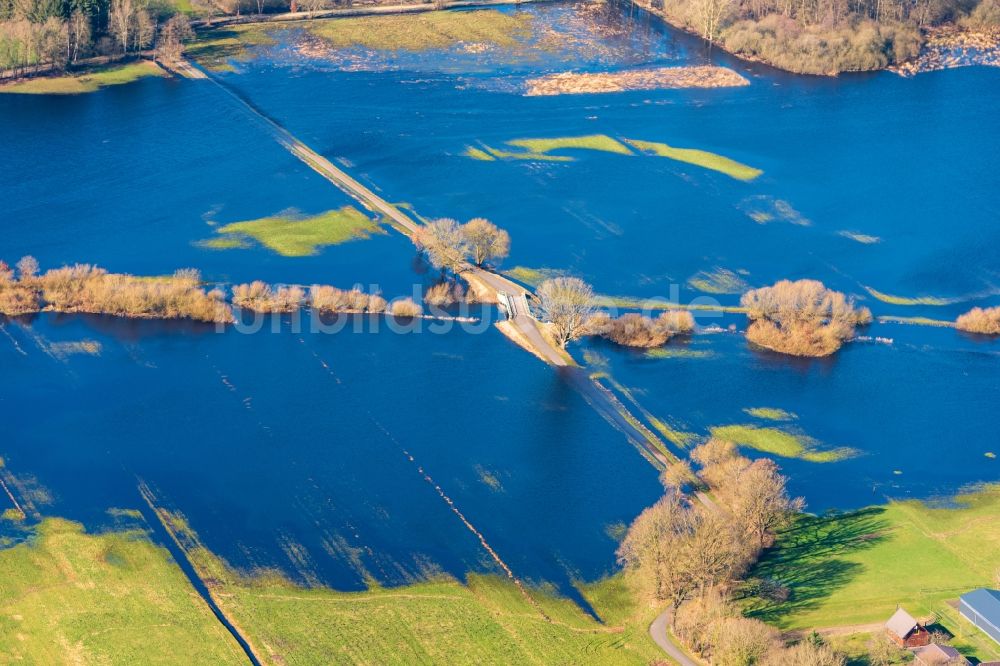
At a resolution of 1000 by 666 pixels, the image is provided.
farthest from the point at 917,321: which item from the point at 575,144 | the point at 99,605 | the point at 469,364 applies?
the point at 99,605

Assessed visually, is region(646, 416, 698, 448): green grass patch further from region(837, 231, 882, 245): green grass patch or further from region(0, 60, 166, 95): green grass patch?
region(0, 60, 166, 95): green grass patch

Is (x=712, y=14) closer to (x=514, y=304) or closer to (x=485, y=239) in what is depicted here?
(x=485, y=239)

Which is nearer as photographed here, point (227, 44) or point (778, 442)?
point (778, 442)

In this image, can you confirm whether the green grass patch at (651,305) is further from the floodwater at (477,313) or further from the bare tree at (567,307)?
the bare tree at (567,307)

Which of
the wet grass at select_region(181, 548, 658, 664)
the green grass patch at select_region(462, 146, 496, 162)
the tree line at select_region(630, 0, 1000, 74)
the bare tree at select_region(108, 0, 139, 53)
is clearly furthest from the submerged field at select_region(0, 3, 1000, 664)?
the bare tree at select_region(108, 0, 139, 53)

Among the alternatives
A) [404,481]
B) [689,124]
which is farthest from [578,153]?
[404,481]

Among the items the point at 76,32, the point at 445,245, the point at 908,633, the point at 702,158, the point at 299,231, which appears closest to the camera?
the point at 908,633

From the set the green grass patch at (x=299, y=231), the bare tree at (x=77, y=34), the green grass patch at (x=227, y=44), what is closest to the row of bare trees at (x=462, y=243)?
the green grass patch at (x=299, y=231)
